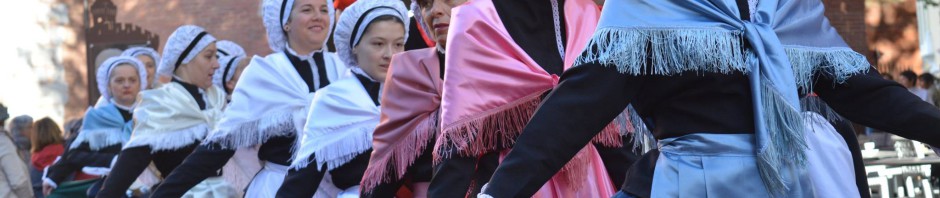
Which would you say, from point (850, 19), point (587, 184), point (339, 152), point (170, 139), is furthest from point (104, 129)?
point (850, 19)

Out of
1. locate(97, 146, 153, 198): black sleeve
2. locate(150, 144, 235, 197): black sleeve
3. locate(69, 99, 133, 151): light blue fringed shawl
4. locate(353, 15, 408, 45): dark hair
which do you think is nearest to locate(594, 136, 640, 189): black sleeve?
locate(353, 15, 408, 45): dark hair

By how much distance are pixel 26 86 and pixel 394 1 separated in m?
19.7

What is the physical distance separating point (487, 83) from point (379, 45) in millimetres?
1957

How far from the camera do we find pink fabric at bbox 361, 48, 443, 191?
16.8 ft

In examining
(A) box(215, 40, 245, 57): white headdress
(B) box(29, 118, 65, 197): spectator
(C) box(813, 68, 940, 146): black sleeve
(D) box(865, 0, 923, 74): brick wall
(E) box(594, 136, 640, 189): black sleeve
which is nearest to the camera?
(C) box(813, 68, 940, 146): black sleeve

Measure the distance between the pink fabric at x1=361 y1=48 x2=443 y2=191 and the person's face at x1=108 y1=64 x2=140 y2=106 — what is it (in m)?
7.02

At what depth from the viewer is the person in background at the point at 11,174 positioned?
38.7ft

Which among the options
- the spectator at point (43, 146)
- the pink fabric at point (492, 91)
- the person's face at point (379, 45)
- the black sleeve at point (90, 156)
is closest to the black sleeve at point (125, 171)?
the person's face at point (379, 45)

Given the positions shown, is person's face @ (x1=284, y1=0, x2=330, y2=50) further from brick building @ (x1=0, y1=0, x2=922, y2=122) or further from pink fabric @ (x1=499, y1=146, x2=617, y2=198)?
brick building @ (x1=0, y1=0, x2=922, y2=122)

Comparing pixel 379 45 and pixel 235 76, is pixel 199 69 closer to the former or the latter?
pixel 235 76

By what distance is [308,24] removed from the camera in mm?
7637

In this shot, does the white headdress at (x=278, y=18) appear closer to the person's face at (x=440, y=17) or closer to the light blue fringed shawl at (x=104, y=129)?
the person's face at (x=440, y=17)

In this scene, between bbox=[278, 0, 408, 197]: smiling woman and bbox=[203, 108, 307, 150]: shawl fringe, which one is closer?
bbox=[278, 0, 408, 197]: smiling woman

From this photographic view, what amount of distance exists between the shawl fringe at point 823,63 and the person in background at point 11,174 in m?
9.12
